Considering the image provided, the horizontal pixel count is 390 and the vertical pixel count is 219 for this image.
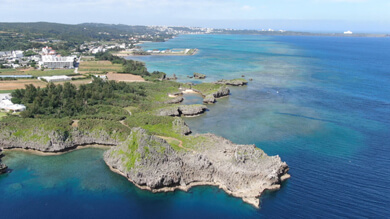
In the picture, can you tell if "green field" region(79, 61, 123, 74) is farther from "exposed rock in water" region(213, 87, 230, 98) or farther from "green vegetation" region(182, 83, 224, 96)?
"exposed rock in water" region(213, 87, 230, 98)

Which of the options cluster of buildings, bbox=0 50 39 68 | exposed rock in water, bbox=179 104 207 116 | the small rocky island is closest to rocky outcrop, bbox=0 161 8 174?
the small rocky island

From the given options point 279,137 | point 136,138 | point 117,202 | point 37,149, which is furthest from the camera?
point 279,137

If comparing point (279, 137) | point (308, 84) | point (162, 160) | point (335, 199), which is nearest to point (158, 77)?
point (308, 84)

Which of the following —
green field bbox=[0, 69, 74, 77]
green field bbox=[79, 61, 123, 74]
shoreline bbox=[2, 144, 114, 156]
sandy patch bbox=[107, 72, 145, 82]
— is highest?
green field bbox=[79, 61, 123, 74]

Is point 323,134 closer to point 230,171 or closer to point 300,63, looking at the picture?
point 230,171

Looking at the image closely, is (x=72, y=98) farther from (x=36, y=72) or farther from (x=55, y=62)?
(x=55, y=62)

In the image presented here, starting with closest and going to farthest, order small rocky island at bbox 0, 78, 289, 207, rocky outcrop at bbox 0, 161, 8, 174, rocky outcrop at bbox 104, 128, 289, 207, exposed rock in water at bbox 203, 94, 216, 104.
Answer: rocky outcrop at bbox 104, 128, 289, 207
small rocky island at bbox 0, 78, 289, 207
rocky outcrop at bbox 0, 161, 8, 174
exposed rock in water at bbox 203, 94, 216, 104
